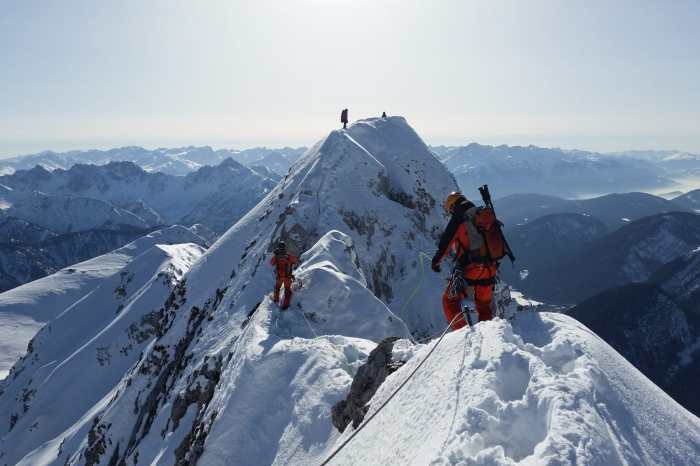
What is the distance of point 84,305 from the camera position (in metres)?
121

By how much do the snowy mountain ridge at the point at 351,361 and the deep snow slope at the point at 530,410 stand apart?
0.03 m

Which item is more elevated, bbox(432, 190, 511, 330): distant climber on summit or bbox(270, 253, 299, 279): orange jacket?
bbox(432, 190, 511, 330): distant climber on summit

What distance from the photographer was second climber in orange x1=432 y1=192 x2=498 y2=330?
1196 centimetres

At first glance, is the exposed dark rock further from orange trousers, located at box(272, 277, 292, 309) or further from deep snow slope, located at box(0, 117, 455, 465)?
orange trousers, located at box(272, 277, 292, 309)

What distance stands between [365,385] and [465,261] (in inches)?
198

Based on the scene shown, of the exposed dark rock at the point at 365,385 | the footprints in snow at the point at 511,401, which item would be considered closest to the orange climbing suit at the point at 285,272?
the exposed dark rock at the point at 365,385

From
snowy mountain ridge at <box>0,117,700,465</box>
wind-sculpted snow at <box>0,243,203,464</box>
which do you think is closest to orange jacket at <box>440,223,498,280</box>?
snowy mountain ridge at <box>0,117,700,465</box>

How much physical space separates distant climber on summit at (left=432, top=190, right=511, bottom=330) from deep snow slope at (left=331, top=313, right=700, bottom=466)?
1988 mm

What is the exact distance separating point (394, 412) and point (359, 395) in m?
3.49

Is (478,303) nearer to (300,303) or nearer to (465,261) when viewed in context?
(465,261)

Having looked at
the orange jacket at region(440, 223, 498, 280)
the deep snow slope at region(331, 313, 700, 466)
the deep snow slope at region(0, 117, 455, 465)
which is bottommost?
the deep snow slope at region(0, 117, 455, 465)

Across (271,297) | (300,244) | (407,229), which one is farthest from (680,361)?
(271,297)

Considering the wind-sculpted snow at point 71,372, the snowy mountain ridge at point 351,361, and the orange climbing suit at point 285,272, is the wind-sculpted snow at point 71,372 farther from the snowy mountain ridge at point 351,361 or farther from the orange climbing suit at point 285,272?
the orange climbing suit at point 285,272

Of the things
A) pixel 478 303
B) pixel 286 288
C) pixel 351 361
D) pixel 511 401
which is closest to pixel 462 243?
pixel 478 303
